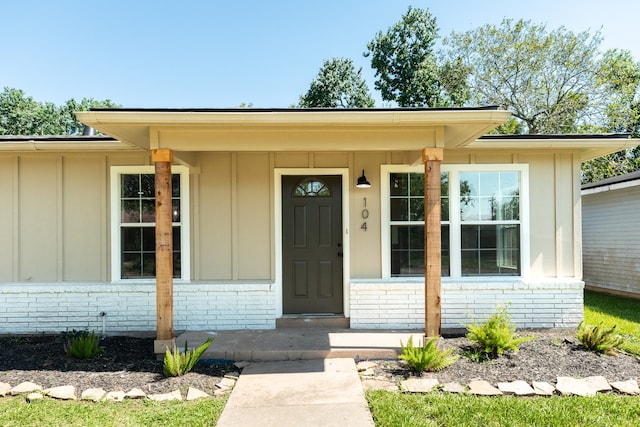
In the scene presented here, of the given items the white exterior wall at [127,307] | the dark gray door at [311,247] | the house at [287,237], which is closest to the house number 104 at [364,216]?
the house at [287,237]

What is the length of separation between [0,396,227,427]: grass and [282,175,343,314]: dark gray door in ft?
7.23

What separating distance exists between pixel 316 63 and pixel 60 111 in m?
16.4

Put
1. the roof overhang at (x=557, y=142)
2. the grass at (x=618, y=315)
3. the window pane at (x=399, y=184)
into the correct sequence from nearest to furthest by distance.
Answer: the grass at (x=618, y=315), the roof overhang at (x=557, y=142), the window pane at (x=399, y=184)

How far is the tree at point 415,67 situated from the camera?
1897 centimetres

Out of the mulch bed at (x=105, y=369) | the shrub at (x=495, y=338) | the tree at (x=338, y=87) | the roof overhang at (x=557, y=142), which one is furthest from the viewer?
the tree at (x=338, y=87)

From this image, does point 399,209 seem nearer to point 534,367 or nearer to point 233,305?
point 534,367

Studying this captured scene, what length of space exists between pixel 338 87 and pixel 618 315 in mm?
18970

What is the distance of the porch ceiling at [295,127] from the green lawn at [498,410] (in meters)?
2.39

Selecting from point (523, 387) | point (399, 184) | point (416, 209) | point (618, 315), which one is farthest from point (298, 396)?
point (618, 315)

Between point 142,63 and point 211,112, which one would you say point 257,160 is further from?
point 142,63

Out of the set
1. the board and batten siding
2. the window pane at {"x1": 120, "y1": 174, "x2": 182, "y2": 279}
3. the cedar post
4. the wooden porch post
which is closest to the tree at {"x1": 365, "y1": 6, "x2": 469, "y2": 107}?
the board and batten siding

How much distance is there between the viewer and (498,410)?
2.99 metres

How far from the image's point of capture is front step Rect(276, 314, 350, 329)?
16.8ft

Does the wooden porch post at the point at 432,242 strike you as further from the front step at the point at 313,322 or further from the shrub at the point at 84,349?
the shrub at the point at 84,349
